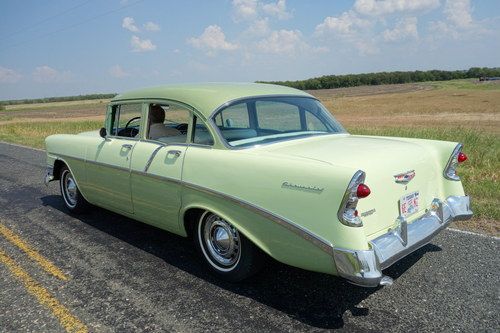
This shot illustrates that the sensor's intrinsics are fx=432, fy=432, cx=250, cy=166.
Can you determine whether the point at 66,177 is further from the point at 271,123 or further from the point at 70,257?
the point at 271,123

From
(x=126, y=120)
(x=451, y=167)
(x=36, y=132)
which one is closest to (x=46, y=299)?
(x=126, y=120)

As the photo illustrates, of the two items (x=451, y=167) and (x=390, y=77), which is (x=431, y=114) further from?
(x=390, y=77)

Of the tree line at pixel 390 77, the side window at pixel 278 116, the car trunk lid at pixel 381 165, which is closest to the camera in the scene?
the car trunk lid at pixel 381 165

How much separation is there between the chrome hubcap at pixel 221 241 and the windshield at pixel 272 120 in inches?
26.4

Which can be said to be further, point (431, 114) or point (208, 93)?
point (431, 114)

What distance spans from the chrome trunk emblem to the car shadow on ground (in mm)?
874

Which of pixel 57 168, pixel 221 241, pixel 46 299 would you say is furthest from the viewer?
pixel 57 168

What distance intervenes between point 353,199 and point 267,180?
0.62m

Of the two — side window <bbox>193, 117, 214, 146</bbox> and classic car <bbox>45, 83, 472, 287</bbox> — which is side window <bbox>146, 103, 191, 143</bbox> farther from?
side window <bbox>193, 117, 214, 146</bbox>

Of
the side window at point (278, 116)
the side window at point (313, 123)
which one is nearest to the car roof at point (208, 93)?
the side window at point (278, 116)

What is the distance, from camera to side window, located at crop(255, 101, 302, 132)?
4.07m

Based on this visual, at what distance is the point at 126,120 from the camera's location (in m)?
4.75

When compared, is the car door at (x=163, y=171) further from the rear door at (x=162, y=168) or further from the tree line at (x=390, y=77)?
the tree line at (x=390, y=77)

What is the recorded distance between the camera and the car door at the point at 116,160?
4.35 m
